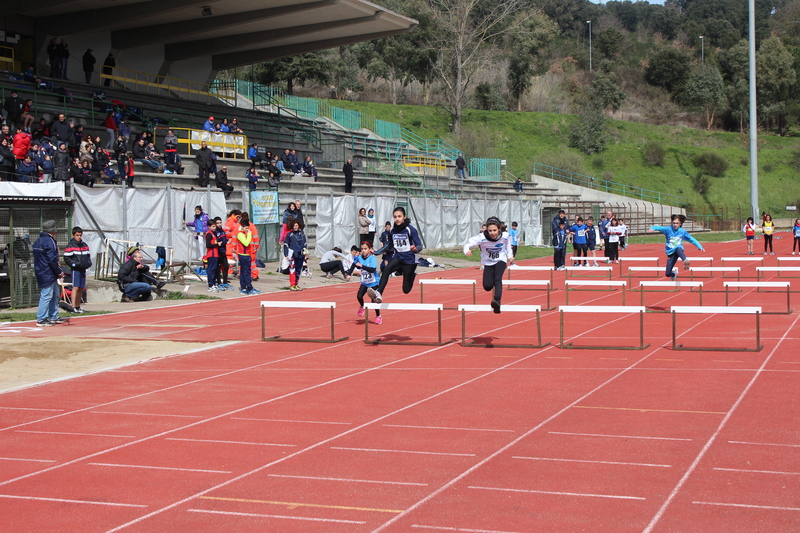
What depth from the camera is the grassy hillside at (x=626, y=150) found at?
72.9 metres

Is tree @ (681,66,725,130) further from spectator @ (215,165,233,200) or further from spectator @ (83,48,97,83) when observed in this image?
spectator @ (215,165,233,200)

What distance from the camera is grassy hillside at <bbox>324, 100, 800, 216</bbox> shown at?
7288 cm

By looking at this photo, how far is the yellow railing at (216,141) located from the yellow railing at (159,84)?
5.82 m

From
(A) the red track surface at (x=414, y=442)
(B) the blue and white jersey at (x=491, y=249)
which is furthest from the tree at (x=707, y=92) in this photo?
(B) the blue and white jersey at (x=491, y=249)

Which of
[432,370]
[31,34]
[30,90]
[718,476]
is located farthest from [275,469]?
[31,34]

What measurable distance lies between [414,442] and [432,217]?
3171cm

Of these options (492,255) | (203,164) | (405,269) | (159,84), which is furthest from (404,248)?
(159,84)

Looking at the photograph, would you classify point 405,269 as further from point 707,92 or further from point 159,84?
point 707,92

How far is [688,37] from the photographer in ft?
388

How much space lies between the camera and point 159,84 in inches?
1646

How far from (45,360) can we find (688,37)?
397 feet

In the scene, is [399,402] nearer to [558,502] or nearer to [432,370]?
[432,370]

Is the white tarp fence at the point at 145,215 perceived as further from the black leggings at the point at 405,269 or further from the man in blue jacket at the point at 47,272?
the black leggings at the point at 405,269

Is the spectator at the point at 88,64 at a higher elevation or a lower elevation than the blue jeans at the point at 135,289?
higher
